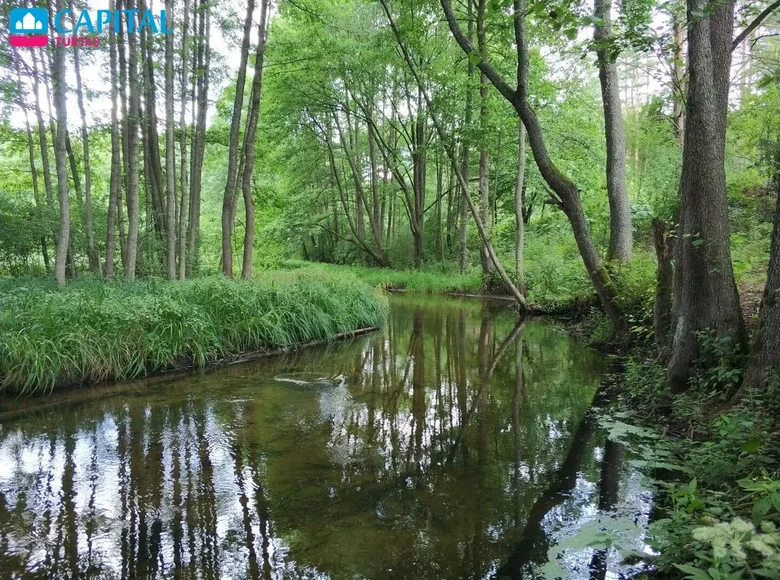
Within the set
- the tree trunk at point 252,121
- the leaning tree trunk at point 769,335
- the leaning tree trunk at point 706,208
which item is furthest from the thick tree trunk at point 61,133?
the leaning tree trunk at point 769,335

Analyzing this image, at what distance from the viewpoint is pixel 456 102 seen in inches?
548

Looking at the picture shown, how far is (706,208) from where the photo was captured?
16.2 ft

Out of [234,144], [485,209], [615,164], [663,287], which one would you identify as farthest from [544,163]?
[485,209]

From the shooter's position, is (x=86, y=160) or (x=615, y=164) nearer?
(x=615, y=164)

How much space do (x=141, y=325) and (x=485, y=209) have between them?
11.4 meters

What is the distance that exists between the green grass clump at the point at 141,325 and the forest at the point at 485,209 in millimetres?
39

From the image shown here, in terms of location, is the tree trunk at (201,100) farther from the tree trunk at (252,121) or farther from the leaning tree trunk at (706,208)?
the leaning tree trunk at (706,208)

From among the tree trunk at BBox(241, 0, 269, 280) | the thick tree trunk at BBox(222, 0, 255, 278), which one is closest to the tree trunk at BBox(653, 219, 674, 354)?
the tree trunk at BBox(241, 0, 269, 280)

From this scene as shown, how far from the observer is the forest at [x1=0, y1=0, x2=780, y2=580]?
13.0 feet

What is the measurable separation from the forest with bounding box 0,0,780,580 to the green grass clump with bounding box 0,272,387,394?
4 centimetres

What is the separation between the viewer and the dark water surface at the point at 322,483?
2.91m

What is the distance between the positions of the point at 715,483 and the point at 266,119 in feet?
66.0

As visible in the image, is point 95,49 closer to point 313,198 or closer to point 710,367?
point 710,367

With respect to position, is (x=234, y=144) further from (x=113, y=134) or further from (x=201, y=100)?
(x=201, y=100)
